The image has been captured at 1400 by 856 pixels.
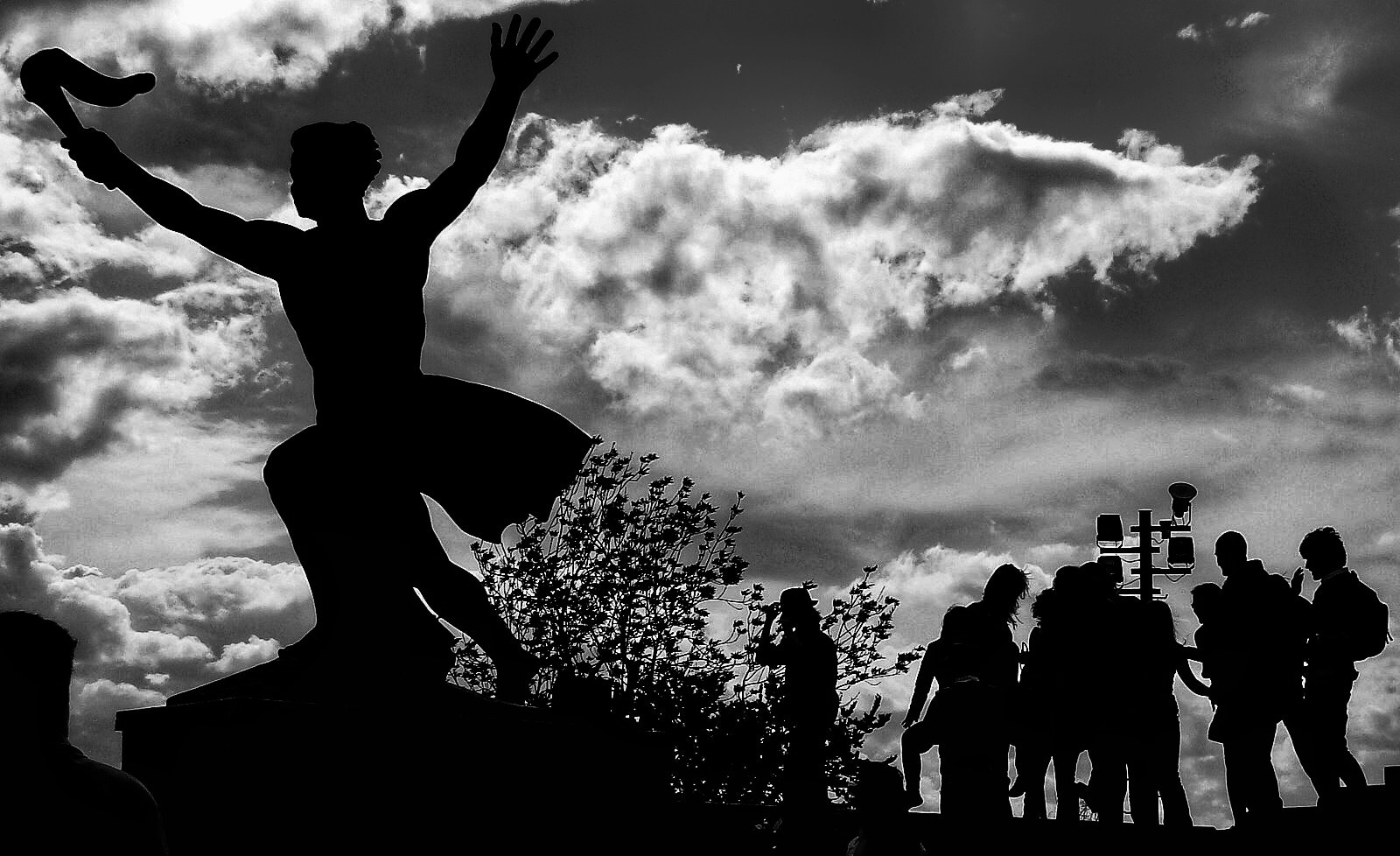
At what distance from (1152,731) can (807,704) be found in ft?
5.26

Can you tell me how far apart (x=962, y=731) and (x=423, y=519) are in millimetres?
2588

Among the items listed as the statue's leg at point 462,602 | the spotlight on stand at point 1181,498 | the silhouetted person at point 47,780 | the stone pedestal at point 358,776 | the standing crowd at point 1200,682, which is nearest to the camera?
the silhouetted person at point 47,780

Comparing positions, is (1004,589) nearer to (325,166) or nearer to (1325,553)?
(1325,553)

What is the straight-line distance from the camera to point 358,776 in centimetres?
426

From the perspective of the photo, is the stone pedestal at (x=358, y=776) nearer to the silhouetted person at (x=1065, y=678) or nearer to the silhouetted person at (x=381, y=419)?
the silhouetted person at (x=381, y=419)

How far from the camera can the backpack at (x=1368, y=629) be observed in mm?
6668

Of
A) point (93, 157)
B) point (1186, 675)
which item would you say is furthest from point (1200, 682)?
point (93, 157)

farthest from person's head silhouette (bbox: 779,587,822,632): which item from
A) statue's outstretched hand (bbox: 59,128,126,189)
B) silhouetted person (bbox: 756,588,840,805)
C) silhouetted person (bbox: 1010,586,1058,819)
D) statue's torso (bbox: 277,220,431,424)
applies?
statue's outstretched hand (bbox: 59,128,126,189)

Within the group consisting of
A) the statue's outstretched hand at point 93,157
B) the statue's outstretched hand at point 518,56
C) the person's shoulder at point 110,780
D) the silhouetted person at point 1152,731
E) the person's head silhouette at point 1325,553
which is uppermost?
the statue's outstretched hand at point 518,56

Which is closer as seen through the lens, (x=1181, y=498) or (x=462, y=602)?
(x=462, y=602)

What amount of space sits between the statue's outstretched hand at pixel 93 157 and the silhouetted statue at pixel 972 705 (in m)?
3.81

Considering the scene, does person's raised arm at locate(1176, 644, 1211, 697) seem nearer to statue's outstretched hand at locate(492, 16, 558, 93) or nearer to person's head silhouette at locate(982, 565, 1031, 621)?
person's head silhouette at locate(982, 565, 1031, 621)

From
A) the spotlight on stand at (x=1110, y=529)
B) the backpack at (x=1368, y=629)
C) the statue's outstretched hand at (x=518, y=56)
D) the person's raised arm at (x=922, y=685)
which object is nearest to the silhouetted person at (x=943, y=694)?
the person's raised arm at (x=922, y=685)

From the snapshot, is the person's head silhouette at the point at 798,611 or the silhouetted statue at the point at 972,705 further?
the person's head silhouette at the point at 798,611
